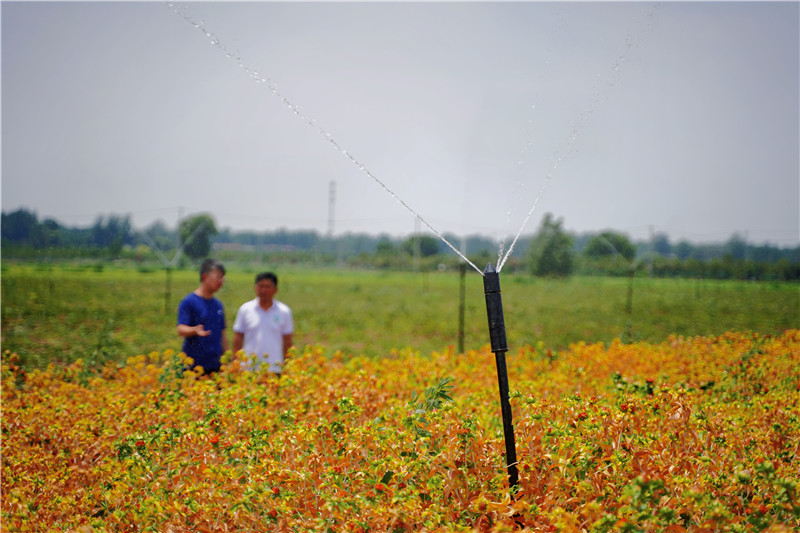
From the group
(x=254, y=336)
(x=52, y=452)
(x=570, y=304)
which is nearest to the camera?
(x=52, y=452)

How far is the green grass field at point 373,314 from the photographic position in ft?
32.4

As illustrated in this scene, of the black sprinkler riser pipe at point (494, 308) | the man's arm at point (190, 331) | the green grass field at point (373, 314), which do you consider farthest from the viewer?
the green grass field at point (373, 314)

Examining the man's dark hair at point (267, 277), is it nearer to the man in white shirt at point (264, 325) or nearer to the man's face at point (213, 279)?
the man in white shirt at point (264, 325)

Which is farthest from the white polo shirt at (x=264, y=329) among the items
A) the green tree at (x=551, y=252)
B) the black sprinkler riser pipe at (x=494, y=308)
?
the green tree at (x=551, y=252)

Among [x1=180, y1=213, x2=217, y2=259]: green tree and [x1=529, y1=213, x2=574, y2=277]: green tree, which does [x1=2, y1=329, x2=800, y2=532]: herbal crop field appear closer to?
[x1=180, y1=213, x2=217, y2=259]: green tree

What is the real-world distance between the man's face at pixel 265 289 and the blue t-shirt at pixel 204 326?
388mm

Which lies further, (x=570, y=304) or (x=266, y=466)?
(x=570, y=304)

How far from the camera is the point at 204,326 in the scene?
14.9ft

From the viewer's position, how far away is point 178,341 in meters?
10.5

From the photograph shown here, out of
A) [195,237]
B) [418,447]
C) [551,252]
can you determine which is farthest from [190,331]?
[551,252]

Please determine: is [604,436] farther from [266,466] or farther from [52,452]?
[52,452]

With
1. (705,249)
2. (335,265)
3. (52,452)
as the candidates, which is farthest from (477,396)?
(335,265)

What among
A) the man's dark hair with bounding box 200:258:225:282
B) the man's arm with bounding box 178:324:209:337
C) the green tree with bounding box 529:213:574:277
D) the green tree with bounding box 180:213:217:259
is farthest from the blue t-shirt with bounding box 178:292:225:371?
the green tree with bounding box 529:213:574:277

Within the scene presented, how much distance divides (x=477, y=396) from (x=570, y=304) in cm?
1533
